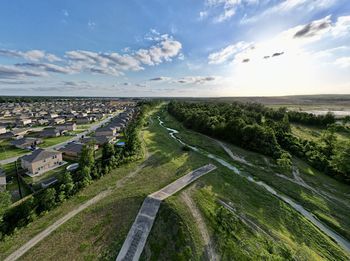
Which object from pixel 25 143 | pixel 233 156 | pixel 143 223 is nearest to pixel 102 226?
pixel 143 223

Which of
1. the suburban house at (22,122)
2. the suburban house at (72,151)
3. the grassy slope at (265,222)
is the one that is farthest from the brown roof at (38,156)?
the suburban house at (22,122)

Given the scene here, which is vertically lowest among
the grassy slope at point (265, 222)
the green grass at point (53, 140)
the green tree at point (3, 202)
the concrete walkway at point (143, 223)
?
the green grass at point (53, 140)

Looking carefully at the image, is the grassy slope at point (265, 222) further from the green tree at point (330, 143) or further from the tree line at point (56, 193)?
the tree line at point (56, 193)

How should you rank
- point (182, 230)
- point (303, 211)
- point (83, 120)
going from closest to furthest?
point (182, 230) < point (303, 211) < point (83, 120)

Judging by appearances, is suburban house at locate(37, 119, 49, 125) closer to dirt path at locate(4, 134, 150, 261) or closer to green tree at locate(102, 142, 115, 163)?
green tree at locate(102, 142, 115, 163)

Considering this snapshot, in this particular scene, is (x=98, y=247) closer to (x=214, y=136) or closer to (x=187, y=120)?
(x=214, y=136)

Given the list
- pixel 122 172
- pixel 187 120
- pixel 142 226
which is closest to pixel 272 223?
pixel 142 226

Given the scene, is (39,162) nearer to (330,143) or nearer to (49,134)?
(49,134)
